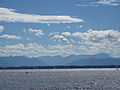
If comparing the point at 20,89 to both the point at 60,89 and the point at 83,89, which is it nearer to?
the point at 60,89

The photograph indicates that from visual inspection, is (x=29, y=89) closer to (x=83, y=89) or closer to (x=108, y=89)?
(x=83, y=89)

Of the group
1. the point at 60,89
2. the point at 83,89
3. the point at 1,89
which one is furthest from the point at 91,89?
A: the point at 1,89

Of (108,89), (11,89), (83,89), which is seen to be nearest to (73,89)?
(83,89)

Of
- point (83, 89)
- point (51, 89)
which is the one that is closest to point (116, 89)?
point (83, 89)

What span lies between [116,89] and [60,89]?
58.8 feet

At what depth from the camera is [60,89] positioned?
402ft

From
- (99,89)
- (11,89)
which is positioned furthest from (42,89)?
(99,89)

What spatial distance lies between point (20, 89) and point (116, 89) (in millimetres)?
31622

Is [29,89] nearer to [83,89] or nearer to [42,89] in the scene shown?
[42,89]

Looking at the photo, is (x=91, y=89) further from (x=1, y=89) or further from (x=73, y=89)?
(x=1, y=89)

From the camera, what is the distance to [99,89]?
12138cm

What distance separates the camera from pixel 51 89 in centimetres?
12375

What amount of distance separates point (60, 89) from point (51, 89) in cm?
322

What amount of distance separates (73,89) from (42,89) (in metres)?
10.5
